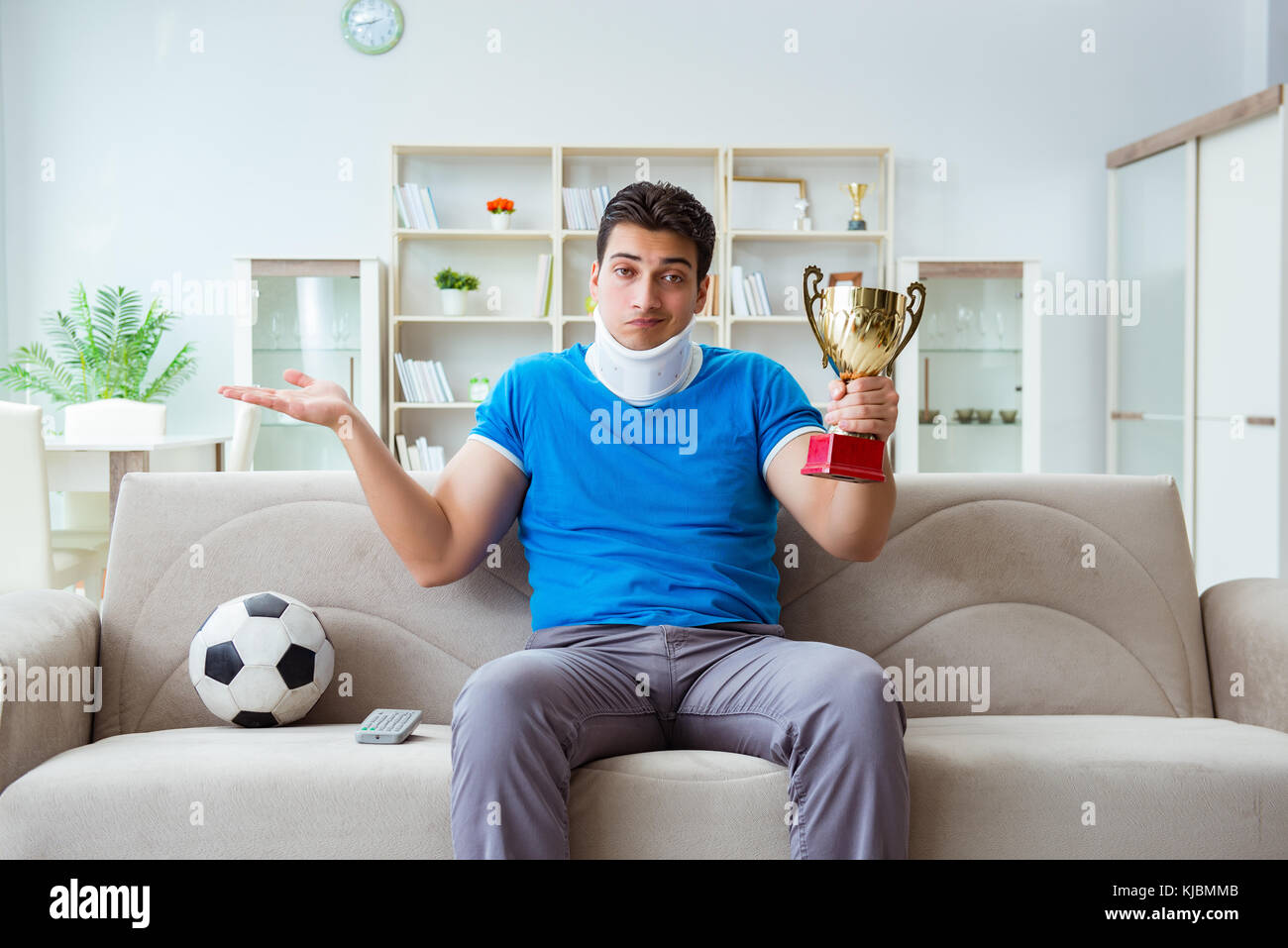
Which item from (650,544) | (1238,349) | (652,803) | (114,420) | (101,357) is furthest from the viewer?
(101,357)

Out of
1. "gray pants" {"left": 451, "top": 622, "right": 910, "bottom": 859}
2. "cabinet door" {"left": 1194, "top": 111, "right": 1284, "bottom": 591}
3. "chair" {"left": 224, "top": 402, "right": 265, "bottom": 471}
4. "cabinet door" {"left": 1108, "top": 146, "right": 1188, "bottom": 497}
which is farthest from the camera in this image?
"cabinet door" {"left": 1108, "top": 146, "right": 1188, "bottom": 497}

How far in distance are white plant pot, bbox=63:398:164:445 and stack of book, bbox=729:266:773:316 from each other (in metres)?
2.33

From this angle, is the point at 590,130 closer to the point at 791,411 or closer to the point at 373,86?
the point at 373,86

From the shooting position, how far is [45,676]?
1.42 metres

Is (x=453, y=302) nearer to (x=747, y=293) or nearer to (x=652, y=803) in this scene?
(x=747, y=293)

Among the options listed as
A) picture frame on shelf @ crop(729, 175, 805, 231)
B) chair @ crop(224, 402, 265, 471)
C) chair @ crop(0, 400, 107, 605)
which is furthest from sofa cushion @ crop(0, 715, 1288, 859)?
picture frame on shelf @ crop(729, 175, 805, 231)

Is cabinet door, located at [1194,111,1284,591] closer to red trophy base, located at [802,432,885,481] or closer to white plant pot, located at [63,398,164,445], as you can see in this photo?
red trophy base, located at [802,432,885,481]

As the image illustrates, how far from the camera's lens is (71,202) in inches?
182

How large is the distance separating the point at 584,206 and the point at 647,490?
3.22m

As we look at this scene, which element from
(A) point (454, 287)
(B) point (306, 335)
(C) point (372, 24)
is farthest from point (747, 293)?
(C) point (372, 24)

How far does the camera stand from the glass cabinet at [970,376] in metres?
4.55

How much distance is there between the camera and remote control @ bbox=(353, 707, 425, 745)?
4.70 feet

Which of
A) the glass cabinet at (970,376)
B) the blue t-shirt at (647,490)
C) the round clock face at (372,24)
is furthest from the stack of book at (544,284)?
the blue t-shirt at (647,490)

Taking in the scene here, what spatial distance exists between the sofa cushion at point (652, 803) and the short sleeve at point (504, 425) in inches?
17.5
